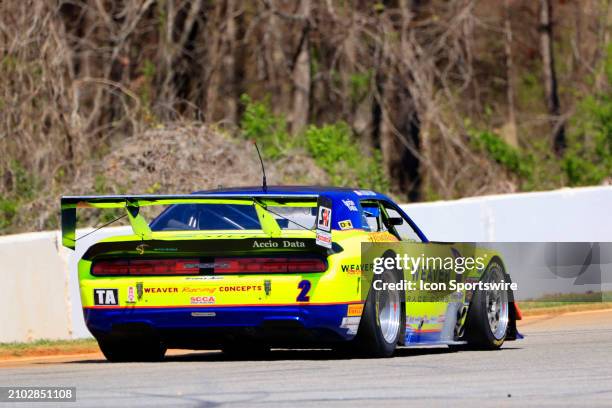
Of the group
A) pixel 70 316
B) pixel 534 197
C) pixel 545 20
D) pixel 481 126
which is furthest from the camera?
pixel 545 20

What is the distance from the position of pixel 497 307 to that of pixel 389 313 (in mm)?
1755

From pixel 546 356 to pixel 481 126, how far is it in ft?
77.0

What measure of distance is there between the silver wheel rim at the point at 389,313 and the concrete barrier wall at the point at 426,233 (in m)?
4.35

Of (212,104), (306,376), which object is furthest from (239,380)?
(212,104)

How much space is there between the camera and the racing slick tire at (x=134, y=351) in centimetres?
1114

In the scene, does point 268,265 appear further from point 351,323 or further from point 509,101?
point 509,101

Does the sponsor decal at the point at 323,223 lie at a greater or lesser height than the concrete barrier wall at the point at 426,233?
greater

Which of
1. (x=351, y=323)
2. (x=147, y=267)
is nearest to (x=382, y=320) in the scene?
(x=351, y=323)

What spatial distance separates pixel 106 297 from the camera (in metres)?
10.6

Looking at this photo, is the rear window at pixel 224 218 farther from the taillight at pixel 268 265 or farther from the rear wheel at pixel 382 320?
the rear wheel at pixel 382 320

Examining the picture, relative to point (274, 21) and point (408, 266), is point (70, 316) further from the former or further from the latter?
point (274, 21)

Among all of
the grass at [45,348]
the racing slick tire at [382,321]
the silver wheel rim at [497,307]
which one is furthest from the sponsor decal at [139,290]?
the silver wheel rim at [497,307]

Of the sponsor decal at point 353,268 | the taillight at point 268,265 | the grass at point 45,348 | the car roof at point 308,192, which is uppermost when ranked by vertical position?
the car roof at point 308,192

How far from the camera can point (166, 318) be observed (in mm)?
10438
